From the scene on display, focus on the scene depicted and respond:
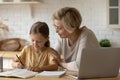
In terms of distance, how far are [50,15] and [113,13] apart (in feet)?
3.39

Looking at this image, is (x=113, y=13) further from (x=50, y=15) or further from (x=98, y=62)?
(x=98, y=62)

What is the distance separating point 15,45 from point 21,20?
43 cm

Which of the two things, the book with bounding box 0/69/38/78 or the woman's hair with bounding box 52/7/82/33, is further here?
the woman's hair with bounding box 52/7/82/33

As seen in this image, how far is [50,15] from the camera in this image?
432 centimetres

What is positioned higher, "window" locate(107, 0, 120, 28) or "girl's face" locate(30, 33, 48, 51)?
"window" locate(107, 0, 120, 28)

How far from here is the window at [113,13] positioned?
382 cm

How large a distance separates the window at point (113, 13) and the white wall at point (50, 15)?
0.30 m

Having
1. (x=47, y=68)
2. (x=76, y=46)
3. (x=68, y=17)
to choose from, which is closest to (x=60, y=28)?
(x=68, y=17)

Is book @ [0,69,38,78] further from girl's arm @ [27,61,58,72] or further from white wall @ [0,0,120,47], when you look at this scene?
white wall @ [0,0,120,47]

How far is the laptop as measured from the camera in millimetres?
1894

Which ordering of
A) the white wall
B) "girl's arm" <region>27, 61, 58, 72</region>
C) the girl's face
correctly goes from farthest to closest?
the white wall
the girl's face
"girl's arm" <region>27, 61, 58, 72</region>

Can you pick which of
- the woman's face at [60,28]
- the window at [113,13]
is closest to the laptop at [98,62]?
the woman's face at [60,28]

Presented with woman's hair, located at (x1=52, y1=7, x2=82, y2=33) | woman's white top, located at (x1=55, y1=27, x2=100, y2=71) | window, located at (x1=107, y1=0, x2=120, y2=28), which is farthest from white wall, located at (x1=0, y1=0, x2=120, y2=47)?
woman's hair, located at (x1=52, y1=7, x2=82, y2=33)

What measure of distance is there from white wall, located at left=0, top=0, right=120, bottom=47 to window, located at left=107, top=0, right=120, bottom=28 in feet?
0.97
